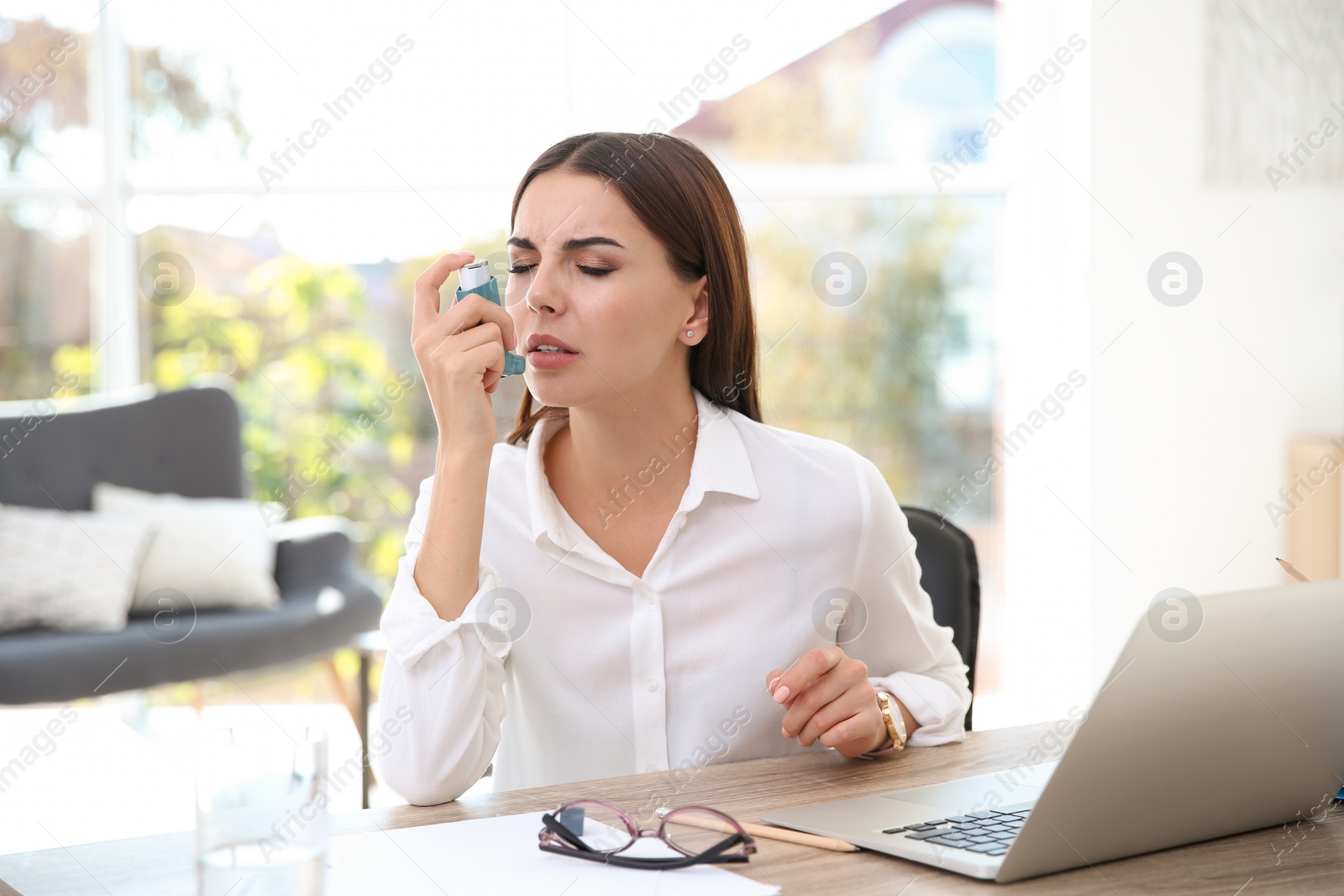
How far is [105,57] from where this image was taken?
4359 millimetres

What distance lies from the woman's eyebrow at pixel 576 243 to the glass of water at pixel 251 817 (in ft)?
3.10

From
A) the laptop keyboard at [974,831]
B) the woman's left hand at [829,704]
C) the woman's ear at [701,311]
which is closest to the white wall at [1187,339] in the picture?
the woman's ear at [701,311]

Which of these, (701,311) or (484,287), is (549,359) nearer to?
(484,287)

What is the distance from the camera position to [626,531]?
1.61 meters

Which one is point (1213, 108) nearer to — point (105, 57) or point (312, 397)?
point (312, 397)

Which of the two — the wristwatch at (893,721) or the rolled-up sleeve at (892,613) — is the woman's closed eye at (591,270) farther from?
the wristwatch at (893,721)

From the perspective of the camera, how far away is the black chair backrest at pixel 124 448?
3797mm

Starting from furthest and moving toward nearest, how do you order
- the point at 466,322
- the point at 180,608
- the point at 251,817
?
the point at 180,608
the point at 466,322
the point at 251,817

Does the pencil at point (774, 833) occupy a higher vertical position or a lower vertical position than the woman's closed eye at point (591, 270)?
lower

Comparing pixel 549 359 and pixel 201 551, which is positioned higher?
pixel 549 359

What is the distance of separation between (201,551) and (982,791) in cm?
325

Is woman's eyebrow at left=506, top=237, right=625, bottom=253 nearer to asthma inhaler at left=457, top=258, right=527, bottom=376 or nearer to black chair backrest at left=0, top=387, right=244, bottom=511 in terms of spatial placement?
asthma inhaler at left=457, top=258, right=527, bottom=376

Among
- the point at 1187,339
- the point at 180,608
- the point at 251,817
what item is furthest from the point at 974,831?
the point at 1187,339

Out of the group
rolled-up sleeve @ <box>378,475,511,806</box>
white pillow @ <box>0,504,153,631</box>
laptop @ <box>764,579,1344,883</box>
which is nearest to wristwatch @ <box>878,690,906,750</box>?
laptop @ <box>764,579,1344,883</box>
